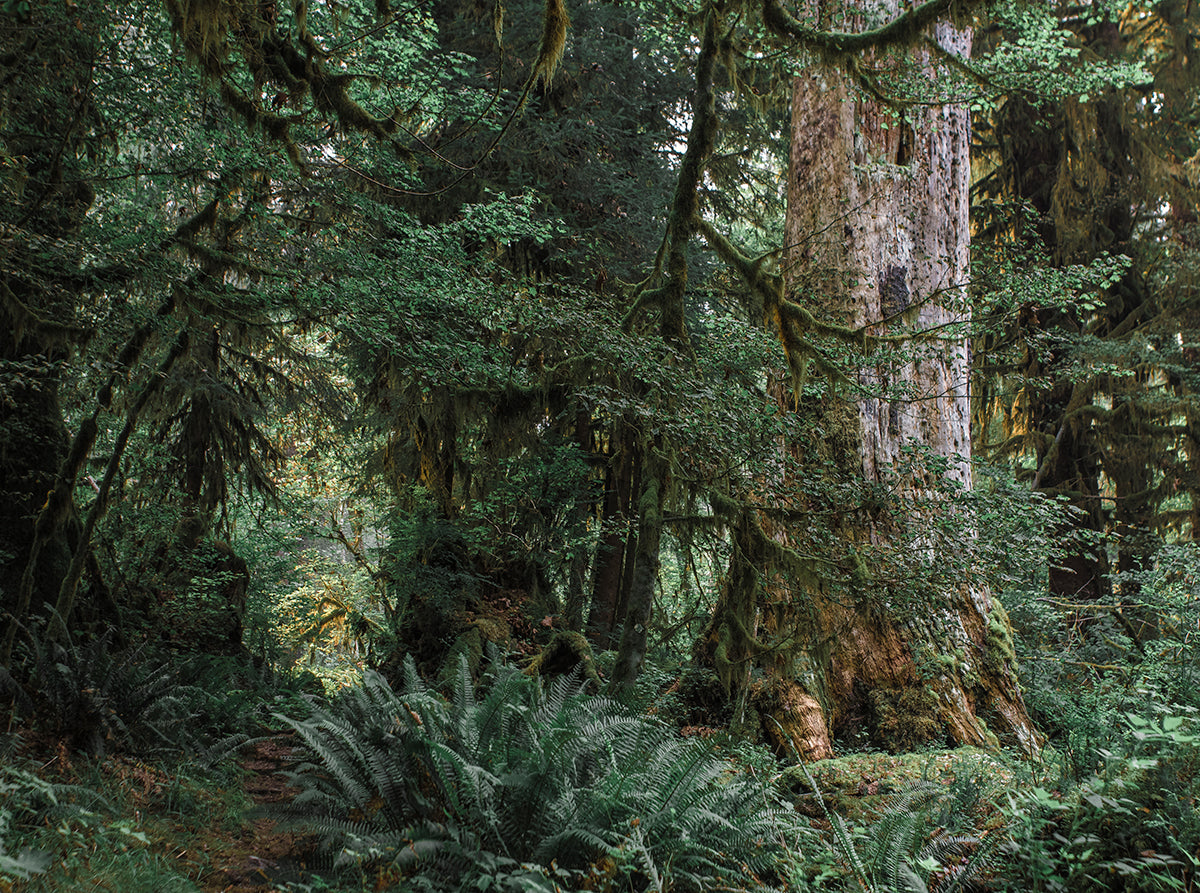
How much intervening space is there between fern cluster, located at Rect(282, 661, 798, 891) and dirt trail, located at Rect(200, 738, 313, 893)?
225mm

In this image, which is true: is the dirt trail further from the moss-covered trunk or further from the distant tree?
the distant tree

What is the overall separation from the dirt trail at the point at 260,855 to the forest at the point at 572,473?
0.03m

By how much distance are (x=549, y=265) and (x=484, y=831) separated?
8.53 m

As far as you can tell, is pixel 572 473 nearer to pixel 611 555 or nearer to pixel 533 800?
pixel 611 555

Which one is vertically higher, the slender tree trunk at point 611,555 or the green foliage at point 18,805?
the slender tree trunk at point 611,555

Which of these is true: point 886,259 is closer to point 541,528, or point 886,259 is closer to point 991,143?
point 541,528

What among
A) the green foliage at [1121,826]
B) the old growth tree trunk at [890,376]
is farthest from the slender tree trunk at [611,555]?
the green foliage at [1121,826]

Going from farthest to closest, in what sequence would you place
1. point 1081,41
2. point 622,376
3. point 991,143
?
point 991,143 → point 1081,41 → point 622,376

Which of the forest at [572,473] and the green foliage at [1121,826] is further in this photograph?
the forest at [572,473]

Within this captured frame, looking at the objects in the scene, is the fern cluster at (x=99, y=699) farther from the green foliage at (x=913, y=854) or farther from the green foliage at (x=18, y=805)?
the green foliage at (x=913, y=854)

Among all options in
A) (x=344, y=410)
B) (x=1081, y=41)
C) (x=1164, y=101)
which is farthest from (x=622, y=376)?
(x=1164, y=101)

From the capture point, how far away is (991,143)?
40.3 ft

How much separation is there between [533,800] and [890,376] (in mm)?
4793

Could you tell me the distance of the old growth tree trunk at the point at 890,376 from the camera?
597cm
